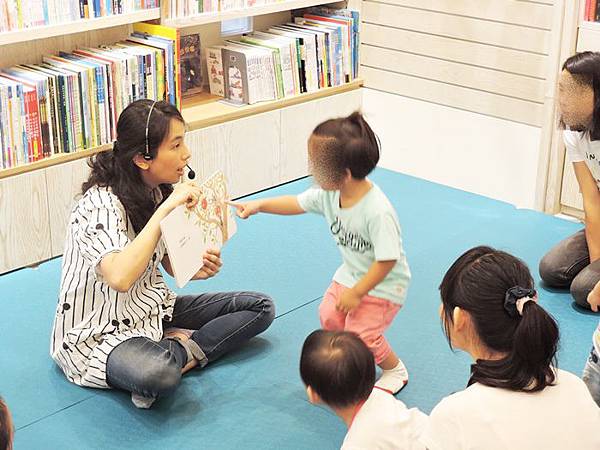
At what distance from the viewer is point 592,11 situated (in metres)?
3.54

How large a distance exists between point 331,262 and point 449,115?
112 cm

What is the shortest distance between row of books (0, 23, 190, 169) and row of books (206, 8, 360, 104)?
372mm

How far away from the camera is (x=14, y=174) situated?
10.4 feet

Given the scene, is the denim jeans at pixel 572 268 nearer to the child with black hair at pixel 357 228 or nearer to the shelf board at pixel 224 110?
the child with black hair at pixel 357 228

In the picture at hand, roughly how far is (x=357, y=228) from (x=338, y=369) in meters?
0.63

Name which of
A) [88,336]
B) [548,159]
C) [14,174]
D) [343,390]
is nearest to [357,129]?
[343,390]

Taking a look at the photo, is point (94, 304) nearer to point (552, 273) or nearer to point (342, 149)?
point (342, 149)

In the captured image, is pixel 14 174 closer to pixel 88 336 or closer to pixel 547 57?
pixel 88 336

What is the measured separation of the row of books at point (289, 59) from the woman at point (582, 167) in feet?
4.18

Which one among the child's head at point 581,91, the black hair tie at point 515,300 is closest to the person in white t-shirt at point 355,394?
the black hair tie at point 515,300

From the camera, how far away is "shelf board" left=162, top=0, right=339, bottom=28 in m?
3.58

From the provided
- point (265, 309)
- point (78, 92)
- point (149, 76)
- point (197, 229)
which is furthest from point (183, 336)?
point (149, 76)

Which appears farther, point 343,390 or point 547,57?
point 547,57

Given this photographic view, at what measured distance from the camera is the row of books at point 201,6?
3.55m
